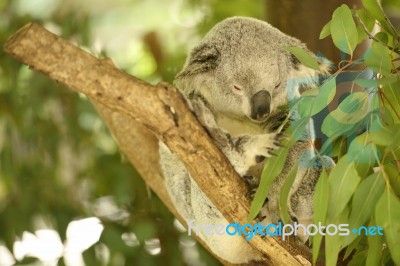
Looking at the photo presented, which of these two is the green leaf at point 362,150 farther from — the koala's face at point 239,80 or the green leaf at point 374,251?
the koala's face at point 239,80

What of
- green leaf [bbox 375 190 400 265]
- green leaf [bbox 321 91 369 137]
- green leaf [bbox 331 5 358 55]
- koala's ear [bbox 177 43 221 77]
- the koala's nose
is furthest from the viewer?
koala's ear [bbox 177 43 221 77]

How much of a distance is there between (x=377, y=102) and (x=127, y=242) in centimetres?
175

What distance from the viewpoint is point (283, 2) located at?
2.85 m

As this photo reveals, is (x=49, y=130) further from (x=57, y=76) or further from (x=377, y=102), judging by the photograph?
(x=377, y=102)

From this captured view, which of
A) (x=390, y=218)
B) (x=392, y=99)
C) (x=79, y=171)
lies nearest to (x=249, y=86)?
(x=392, y=99)

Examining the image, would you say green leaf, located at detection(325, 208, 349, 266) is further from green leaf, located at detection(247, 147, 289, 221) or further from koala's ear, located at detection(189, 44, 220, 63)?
koala's ear, located at detection(189, 44, 220, 63)

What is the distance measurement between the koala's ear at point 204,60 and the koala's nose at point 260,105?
8.2 inches

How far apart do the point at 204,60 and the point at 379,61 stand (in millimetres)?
763

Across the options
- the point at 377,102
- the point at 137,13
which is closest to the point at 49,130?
the point at 377,102

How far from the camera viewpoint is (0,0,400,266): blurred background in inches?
117

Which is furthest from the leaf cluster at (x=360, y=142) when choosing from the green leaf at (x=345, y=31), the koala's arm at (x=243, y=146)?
the koala's arm at (x=243, y=146)

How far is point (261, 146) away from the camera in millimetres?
1864

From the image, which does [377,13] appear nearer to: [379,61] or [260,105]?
[379,61]

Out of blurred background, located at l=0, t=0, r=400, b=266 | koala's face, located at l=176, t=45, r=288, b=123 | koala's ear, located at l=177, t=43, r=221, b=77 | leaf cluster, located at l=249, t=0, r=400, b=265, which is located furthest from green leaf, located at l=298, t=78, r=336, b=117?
blurred background, located at l=0, t=0, r=400, b=266
